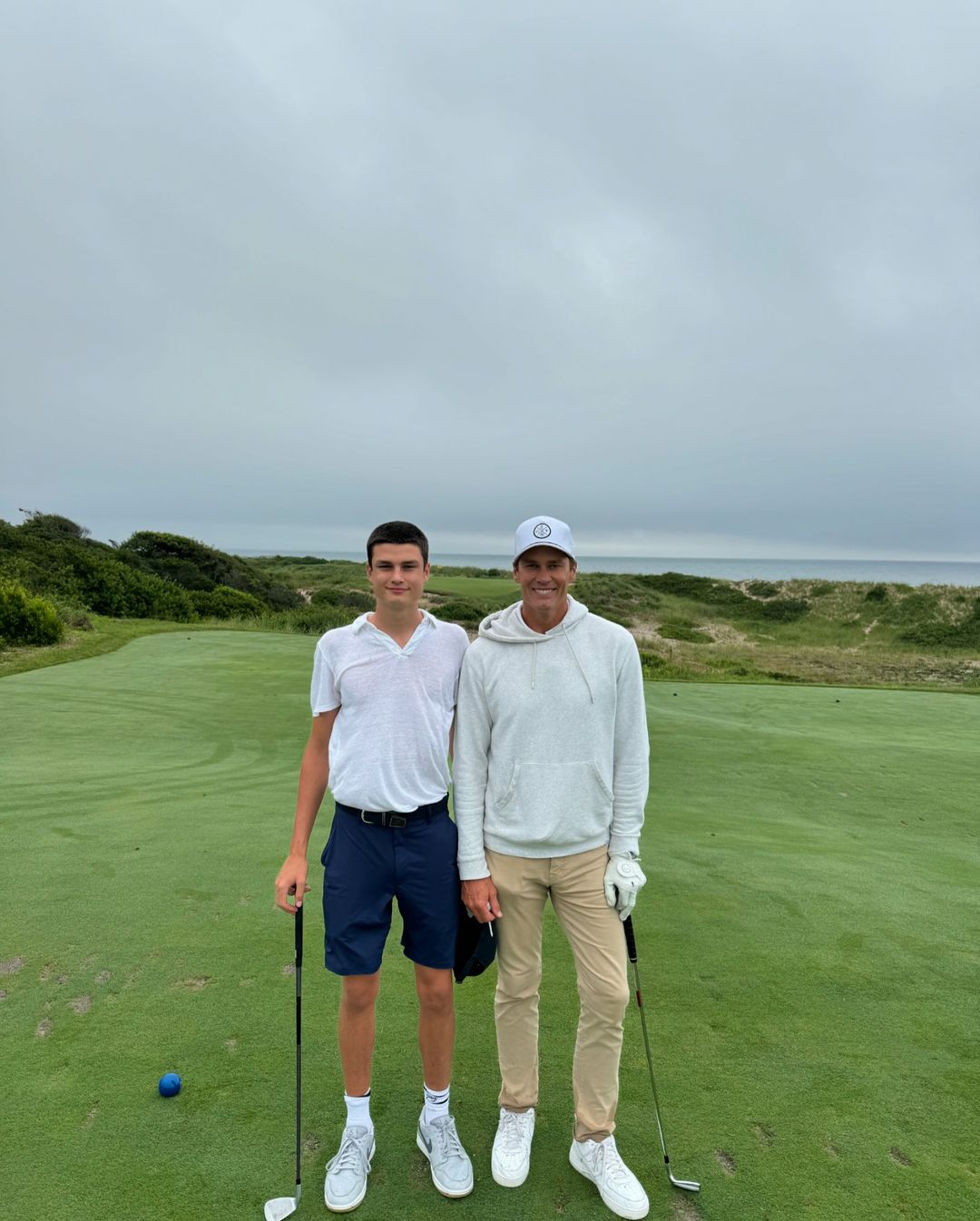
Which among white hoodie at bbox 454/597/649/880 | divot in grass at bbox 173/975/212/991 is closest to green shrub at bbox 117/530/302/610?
divot in grass at bbox 173/975/212/991

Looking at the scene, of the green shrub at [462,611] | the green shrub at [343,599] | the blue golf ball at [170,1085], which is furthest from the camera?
the green shrub at [343,599]

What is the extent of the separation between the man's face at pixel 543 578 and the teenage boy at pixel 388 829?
33 cm

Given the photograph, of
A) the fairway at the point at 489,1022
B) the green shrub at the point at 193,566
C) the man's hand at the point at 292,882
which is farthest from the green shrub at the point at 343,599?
the man's hand at the point at 292,882

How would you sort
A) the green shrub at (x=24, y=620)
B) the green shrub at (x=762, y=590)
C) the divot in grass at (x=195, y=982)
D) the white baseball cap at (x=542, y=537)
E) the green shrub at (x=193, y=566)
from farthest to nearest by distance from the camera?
1. the green shrub at (x=762, y=590)
2. the green shrub at (x=193, y=566)
3. the green shrub at (x=24, y=620)
4. the divot in grass at (x=195, y=982)
5. the white baseball cap at (x=542, y=537)

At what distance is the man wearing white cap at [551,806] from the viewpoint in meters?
2.14

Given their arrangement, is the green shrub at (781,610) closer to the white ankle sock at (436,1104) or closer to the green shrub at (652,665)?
the green shrub at (652,665)

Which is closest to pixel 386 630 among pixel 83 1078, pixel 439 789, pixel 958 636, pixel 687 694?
pixel 439 789

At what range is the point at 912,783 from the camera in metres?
6.24

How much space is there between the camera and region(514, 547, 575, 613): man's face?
2148 mm

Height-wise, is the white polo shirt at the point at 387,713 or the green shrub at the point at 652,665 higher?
the white polo shirt at the point at 387,713

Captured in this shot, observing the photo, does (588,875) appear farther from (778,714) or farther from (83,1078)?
(778,714)

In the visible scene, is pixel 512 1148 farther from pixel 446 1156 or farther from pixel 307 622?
pixel 307 622

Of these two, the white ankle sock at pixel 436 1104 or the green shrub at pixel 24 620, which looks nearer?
the white ankle sock at pixel 436 1104

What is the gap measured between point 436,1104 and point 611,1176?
58 cm
